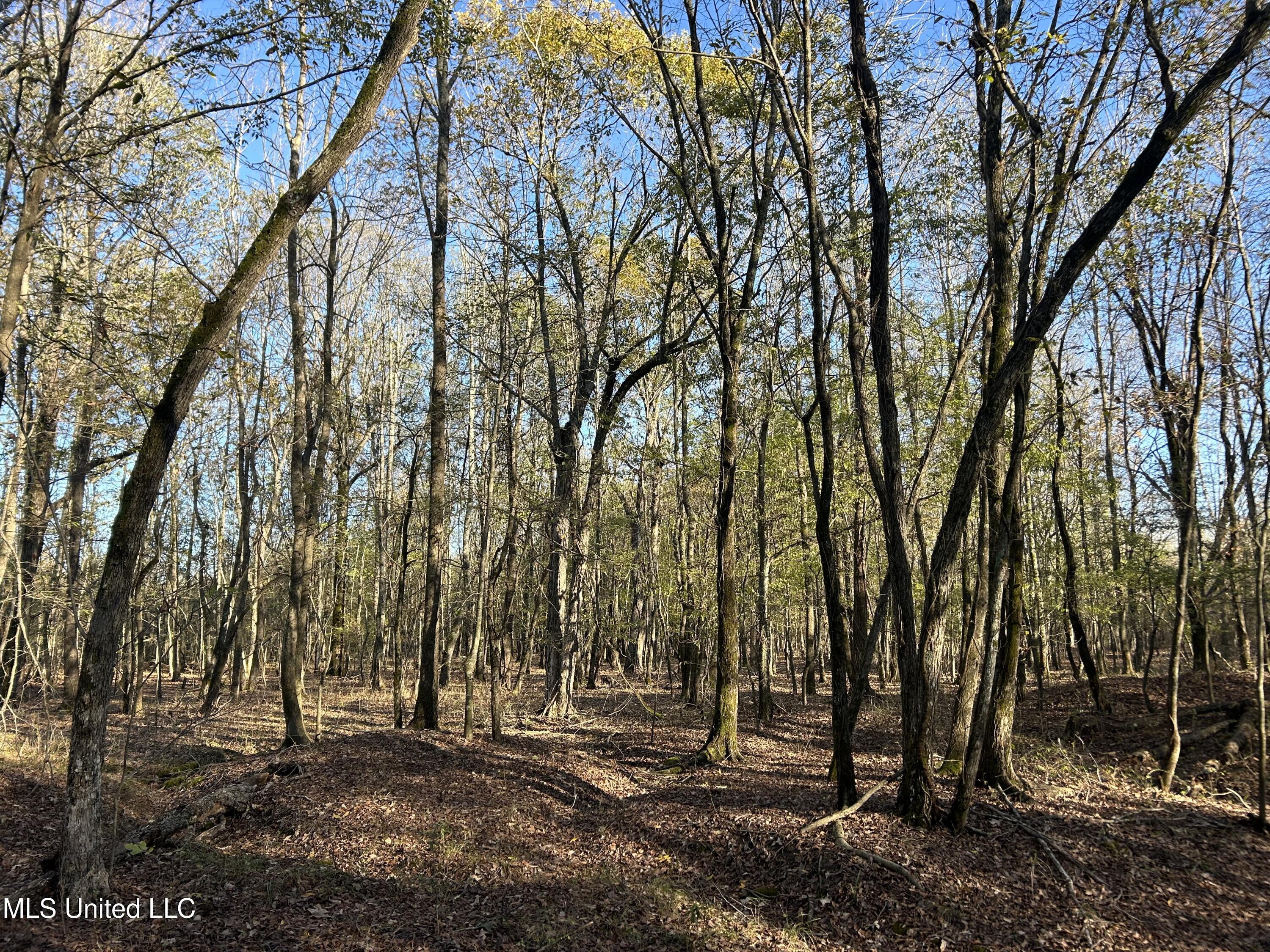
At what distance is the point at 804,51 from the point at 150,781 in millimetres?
12748

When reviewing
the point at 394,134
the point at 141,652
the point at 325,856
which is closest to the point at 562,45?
the point at 394,134

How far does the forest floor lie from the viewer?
5328 millimetres

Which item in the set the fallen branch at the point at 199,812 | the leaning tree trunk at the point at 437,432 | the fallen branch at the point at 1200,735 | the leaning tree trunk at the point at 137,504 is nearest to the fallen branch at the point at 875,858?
the leaning tree trunk at the point at 137,504

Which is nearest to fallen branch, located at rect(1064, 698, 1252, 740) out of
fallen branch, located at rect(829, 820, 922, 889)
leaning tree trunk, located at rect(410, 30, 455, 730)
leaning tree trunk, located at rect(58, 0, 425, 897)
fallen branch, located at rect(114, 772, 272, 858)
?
fallen branch, located at rect(829, 820, 922, 889)

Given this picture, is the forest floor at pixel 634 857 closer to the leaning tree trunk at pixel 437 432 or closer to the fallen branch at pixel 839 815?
the fallen branch at pixel 839 815

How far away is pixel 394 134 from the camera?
13500mm

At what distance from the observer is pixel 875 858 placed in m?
5.98

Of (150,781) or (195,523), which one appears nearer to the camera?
(150,781)

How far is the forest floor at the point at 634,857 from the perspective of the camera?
5328 millimetres

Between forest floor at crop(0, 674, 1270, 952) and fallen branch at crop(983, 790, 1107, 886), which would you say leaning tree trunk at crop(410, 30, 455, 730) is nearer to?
Result: forest floor at crop(0, 674, 1270, 952)

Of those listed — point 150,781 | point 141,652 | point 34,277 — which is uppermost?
point 34,277

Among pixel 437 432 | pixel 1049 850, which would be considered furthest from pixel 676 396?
pixel 1049 850

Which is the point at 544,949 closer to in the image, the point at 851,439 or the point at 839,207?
the point at 839,207

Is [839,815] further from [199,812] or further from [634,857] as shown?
[199,812]
